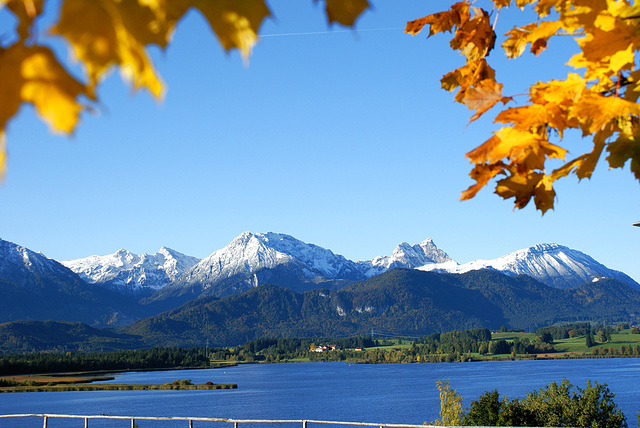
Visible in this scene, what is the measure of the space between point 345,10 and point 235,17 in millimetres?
190

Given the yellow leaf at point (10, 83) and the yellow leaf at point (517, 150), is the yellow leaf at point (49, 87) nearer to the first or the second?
the yellow leaf at point (10, 83)

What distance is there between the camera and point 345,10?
3.34 ft

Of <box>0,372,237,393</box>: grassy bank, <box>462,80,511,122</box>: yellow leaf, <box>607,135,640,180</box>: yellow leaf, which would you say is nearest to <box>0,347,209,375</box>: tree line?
<box>0,372,237,393</box>: grassy bank

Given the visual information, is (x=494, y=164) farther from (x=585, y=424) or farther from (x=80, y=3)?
(x=585, y=424)

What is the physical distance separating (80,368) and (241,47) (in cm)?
15509

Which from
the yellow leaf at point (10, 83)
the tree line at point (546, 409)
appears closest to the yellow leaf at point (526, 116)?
the yellow leaf at point (10, 83)

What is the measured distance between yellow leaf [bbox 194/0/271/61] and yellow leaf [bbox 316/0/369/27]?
0.13 metres

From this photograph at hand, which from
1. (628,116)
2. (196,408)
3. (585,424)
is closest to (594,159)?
(628,116)

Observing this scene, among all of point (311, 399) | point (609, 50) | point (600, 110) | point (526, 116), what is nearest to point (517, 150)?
point (526, 116)

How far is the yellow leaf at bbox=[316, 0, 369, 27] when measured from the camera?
101 centimetres

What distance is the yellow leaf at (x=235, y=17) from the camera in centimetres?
94

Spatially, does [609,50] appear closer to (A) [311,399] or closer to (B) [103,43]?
(B) [103,43]

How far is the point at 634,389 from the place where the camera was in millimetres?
87938

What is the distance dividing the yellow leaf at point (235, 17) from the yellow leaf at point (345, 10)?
0.13 metres
